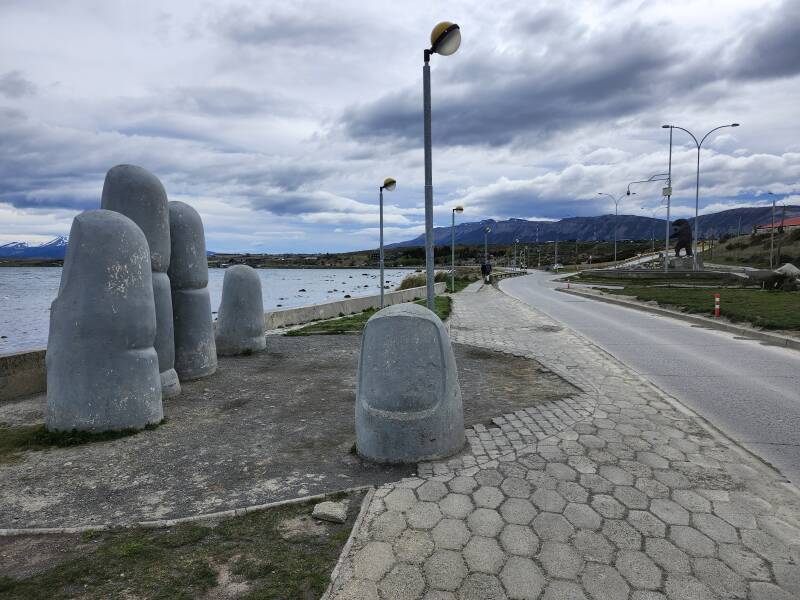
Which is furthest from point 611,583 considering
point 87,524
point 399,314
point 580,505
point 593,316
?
point 593,316

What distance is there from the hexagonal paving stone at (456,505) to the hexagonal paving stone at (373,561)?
62 centimetres

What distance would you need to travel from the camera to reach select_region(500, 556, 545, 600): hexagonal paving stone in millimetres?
2887

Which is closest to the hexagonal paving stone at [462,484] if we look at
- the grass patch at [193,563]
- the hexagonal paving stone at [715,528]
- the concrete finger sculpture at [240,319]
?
the grass patch at [193,563]

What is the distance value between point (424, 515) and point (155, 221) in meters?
6.06

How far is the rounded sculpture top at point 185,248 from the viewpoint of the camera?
343 inches

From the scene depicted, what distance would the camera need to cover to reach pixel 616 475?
174 inches

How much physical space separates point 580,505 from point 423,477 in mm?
1293

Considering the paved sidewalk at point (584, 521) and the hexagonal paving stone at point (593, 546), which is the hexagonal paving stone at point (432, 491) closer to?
the paved sidewalk at point (584, 521)

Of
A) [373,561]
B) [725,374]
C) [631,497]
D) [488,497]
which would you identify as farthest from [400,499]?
[725,374]

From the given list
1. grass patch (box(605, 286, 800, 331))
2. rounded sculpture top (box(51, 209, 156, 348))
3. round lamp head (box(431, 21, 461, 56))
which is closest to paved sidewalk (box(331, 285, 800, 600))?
rounded sculpture top (box(51, 209, 156, 348))

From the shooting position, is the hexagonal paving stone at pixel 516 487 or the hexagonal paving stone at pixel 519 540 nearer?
the hexagonal paving stone at pixel 519 540

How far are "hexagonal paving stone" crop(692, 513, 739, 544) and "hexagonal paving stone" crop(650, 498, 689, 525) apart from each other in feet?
0.23

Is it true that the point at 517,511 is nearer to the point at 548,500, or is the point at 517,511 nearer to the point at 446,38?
the point at 548,500

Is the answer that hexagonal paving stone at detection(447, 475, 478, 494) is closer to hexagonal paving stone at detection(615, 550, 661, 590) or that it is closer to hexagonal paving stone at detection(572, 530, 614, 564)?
hexagonal paving stone at detection(572, 530, 614, 564)
